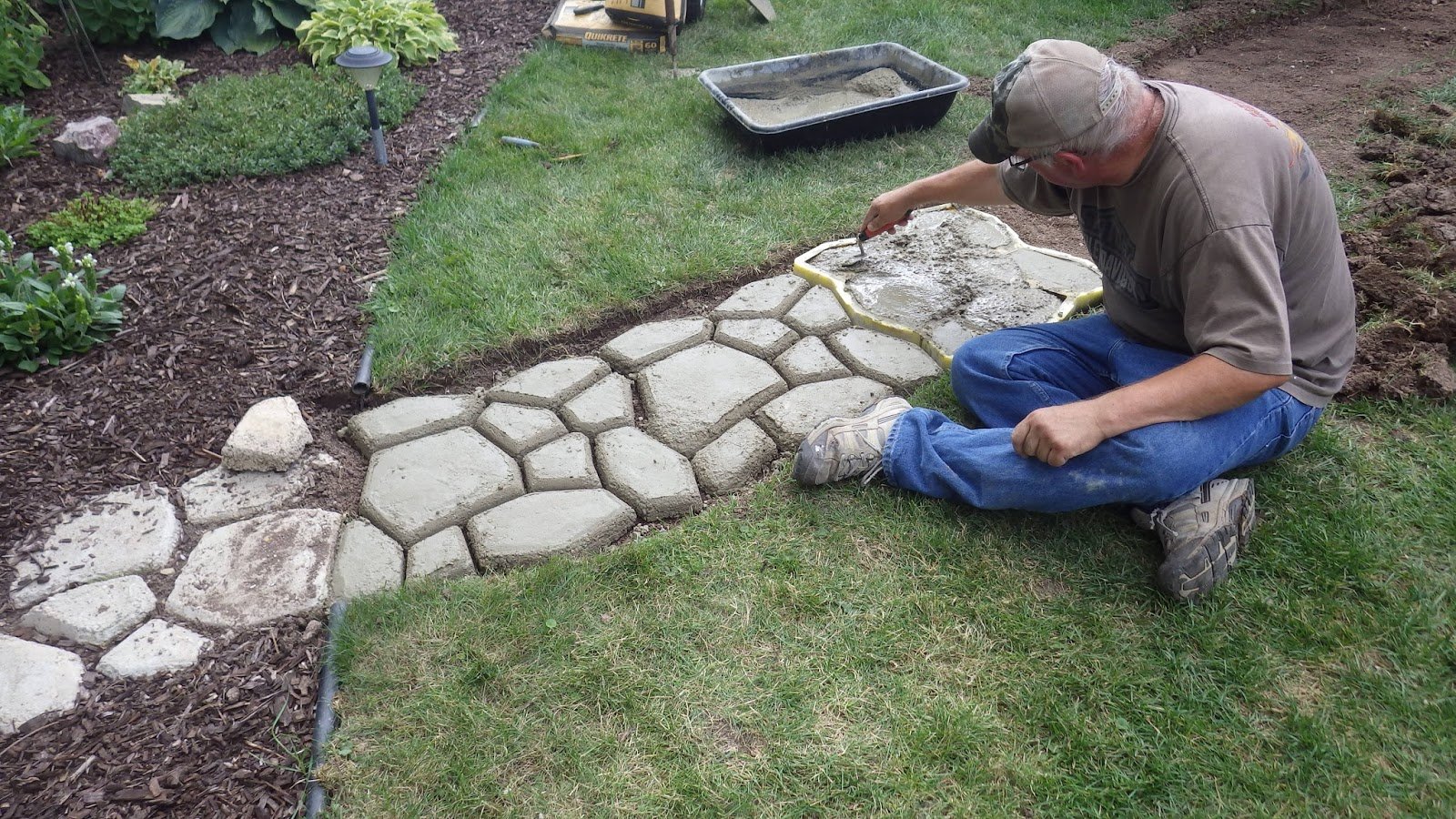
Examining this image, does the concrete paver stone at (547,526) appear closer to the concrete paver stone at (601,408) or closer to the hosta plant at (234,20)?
the concrete paver stone at (601,408)

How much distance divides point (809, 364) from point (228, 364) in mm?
2015

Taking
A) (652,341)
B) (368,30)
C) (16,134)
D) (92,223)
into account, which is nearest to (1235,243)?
(652,341)

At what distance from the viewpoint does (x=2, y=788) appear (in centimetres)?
196

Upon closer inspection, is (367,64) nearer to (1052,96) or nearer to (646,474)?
(646,474)

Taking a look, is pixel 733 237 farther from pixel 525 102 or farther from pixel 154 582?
pixel 154 582

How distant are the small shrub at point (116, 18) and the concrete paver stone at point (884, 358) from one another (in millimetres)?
4708

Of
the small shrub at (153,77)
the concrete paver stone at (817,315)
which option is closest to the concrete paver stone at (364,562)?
the concrete paver stone at (817,315)

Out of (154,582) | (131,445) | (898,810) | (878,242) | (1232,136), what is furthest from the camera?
(878,242)

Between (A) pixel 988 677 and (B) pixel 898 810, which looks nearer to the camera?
(B) pixel 898 810

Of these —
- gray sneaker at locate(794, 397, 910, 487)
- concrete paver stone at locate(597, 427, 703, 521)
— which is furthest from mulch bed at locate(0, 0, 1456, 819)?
gray sneaker at locate(794, 397, 910, 487)

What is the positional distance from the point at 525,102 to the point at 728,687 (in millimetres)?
3732

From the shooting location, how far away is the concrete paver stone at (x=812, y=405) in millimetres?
2861

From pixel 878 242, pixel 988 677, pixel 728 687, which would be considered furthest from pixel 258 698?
pixel 878 242

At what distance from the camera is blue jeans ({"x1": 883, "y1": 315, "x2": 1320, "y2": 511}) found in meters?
2.21
